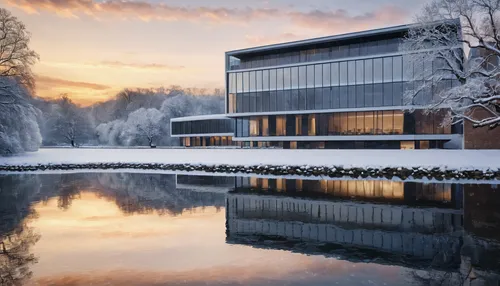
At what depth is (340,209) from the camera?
16.4 m

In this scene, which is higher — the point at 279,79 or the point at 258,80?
the point at 258,80

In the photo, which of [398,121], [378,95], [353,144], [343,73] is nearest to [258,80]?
[343,73]

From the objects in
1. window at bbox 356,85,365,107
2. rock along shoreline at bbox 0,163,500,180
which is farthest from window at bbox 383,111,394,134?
rock along shoreline at bbox 0,163,500,180

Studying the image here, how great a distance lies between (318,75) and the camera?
2149 inches

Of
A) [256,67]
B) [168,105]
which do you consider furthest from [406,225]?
[168,105]

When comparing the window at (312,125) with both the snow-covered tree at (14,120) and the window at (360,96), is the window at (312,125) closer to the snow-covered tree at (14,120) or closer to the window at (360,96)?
the window at (360,96)

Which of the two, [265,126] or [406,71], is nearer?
[406,71]

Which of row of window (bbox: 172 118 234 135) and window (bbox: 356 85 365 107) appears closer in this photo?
window (bbox: 356 85 365 107)

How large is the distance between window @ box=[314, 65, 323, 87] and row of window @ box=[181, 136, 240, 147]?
25.4m

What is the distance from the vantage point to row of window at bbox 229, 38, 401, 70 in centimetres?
5094

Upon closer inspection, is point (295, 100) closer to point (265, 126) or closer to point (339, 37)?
point (265, 126)

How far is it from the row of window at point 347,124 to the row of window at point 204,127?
60.1ft

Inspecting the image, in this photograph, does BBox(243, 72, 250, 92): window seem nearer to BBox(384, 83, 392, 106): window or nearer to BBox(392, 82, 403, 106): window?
BBox(384, 83, 392, 106): window

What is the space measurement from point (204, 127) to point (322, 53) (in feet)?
118
